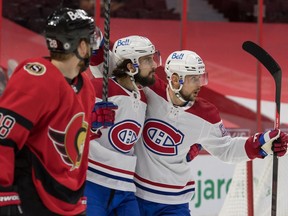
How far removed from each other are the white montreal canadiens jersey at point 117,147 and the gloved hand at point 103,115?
15 cm

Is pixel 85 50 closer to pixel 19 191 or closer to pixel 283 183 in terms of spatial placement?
pixel 19 191

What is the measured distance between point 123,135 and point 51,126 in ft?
3.20

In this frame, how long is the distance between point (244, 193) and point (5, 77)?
1.58 meters

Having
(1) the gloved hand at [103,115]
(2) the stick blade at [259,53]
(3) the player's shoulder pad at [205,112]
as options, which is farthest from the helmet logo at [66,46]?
(2) the stick blade at [259,53]

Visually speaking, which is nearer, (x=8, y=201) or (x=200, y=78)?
(x=8, y=201)

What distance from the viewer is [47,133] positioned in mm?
2191

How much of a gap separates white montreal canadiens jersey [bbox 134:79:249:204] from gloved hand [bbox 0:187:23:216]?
1.20 meters

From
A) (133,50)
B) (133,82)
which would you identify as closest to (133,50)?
(133,50)

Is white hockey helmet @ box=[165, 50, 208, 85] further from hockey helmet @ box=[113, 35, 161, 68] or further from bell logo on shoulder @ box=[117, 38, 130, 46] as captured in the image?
bell logo on shoulder @ box=[117, 38, 130, 46]

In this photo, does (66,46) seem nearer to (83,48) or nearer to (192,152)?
(83,48)

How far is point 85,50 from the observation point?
7.63 feet

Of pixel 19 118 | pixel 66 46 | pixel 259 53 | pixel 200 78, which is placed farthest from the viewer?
pixel 259 53

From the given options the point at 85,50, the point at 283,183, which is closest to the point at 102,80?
the point at 85,50

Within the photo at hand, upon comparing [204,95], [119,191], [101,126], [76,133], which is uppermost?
[76,133]
